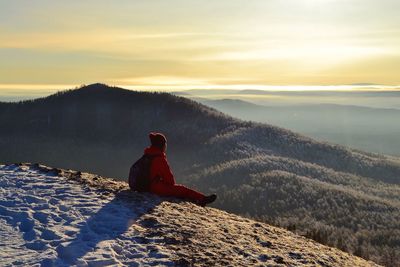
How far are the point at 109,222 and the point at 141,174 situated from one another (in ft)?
10.7

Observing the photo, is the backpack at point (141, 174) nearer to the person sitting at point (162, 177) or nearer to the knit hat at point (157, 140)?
the person sitting at point (162, 177)

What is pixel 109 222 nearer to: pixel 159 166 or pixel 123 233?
pixel 123 233

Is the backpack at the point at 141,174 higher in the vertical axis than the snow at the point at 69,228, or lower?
higher

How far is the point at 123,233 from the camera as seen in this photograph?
10828 millimetres

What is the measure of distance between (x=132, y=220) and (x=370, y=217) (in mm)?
44103

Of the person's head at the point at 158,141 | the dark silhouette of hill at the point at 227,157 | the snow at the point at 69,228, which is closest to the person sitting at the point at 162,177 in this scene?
the person's head at the point at 158,141

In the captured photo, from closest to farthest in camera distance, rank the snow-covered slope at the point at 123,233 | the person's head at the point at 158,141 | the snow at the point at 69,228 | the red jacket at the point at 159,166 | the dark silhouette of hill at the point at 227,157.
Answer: the snow at the point at 69,228
the snow-covered slope at the point at 123,233
the red jacket at the point at 159,166
the person's head at the point at 158,141
the dark silhouette of hill at the point at 227,157

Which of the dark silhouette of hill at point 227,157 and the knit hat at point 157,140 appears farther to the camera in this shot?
the dark silhouette of hill at point 227,157

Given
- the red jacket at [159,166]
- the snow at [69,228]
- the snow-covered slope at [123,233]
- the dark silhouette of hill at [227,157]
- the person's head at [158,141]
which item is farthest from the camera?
the dark silhouette of hill at [227,157]

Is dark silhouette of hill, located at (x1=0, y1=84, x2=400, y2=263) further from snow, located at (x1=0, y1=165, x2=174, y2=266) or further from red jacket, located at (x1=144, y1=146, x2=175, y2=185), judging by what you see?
snow, located at (x1=0, y1=165, x2=174, y2=266)

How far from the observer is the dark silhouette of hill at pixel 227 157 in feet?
170

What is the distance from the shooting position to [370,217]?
50.9 meters

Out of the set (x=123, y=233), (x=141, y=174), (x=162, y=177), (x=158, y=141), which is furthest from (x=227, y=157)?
(x=123, y=233)

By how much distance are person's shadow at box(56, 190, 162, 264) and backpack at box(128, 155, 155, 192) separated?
0.94 ft
